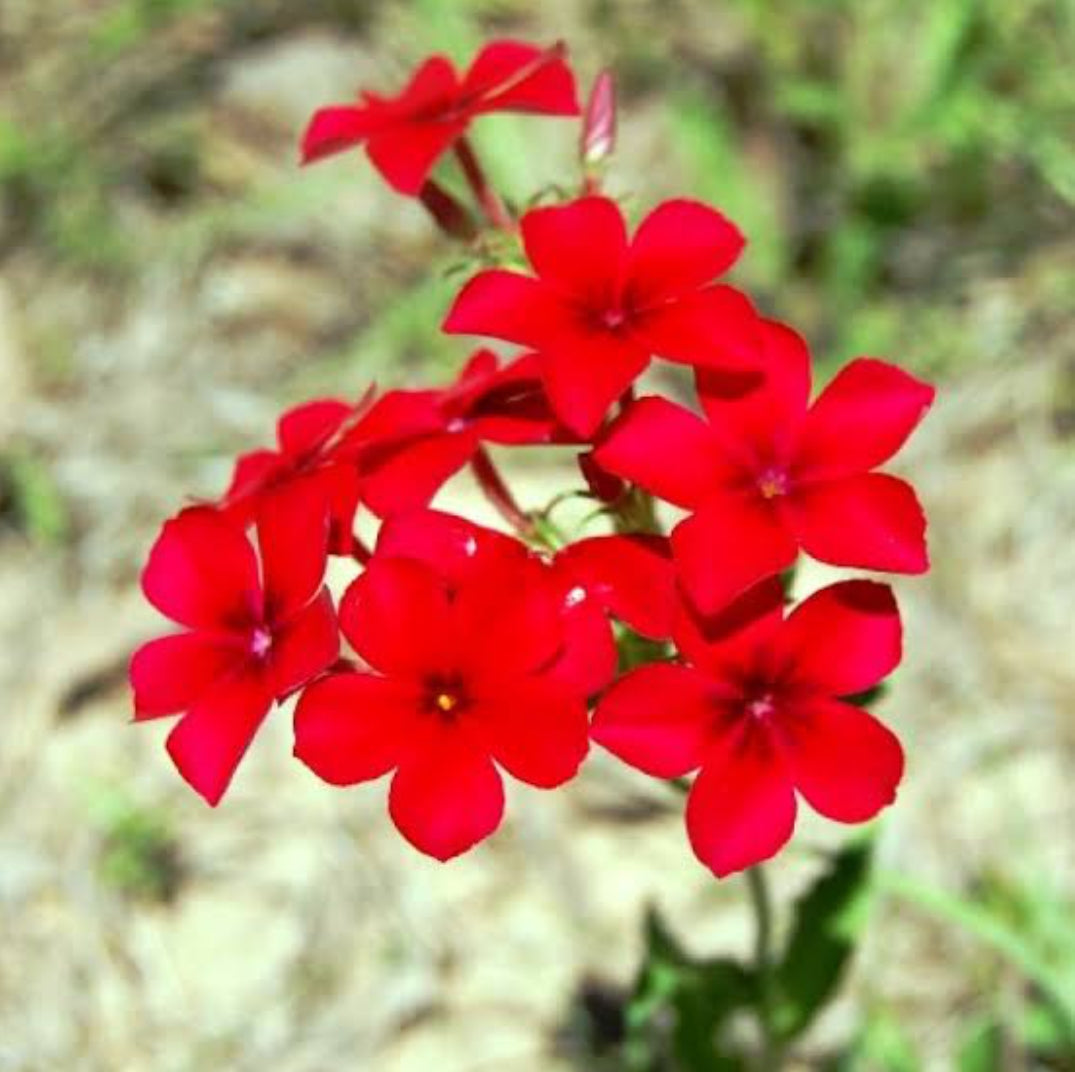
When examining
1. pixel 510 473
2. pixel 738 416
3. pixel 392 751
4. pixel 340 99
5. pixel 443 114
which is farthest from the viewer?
pixel 340 99

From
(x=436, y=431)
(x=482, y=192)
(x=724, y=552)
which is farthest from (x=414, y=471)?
(x=482, y=192)

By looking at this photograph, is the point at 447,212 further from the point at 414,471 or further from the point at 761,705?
the point at 761,705

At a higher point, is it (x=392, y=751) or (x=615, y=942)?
(x=392, y=751)

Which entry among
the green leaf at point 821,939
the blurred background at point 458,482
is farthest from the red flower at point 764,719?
the blurred background at point 458,482

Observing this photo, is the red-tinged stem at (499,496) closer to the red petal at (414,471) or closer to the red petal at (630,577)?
the red petal at (414,471)

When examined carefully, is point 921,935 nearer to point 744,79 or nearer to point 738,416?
point 738,416

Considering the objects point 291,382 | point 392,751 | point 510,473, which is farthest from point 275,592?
point 291,382
